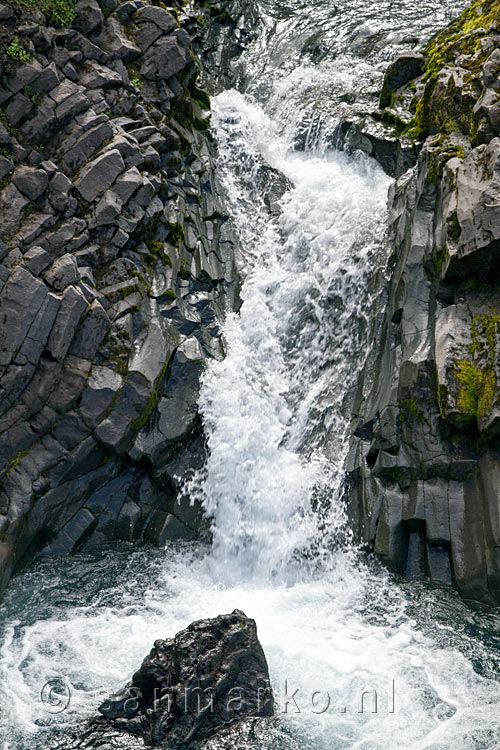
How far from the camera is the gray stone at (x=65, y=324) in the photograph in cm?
1594

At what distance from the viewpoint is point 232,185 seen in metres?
22.7

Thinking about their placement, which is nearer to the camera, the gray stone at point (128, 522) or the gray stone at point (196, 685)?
the gray stone at point (196, 685)

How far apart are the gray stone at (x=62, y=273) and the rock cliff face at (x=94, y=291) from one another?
1.1 inches

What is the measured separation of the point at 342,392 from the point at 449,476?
4.00 metres

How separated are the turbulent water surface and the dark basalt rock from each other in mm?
535

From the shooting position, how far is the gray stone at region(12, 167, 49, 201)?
53.9 ft

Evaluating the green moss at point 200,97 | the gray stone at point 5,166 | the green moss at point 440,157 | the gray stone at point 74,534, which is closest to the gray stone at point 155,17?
the green moss at point 200,97

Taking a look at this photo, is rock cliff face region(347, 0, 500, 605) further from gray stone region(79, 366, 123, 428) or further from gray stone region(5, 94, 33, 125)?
gray stone region(5, 94, 33, 125)

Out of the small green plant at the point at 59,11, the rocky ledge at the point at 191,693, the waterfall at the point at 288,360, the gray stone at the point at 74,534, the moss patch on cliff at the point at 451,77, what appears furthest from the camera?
the small green plant at the point at 59,11

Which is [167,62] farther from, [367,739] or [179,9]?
[367,739]

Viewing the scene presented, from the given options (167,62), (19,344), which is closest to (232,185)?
(167,62)

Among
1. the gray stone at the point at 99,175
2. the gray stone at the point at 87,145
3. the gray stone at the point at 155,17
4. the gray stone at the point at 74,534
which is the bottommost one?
the gray stone at the point at 74,534

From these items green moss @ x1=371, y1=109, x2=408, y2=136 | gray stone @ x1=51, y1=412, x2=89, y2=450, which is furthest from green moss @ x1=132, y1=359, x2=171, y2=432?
green moss @ x1=371, y1=109, x2=408, y2=136

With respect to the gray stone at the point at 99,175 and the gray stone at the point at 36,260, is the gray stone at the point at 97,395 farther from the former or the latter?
the gray stone at the point at 99,175
